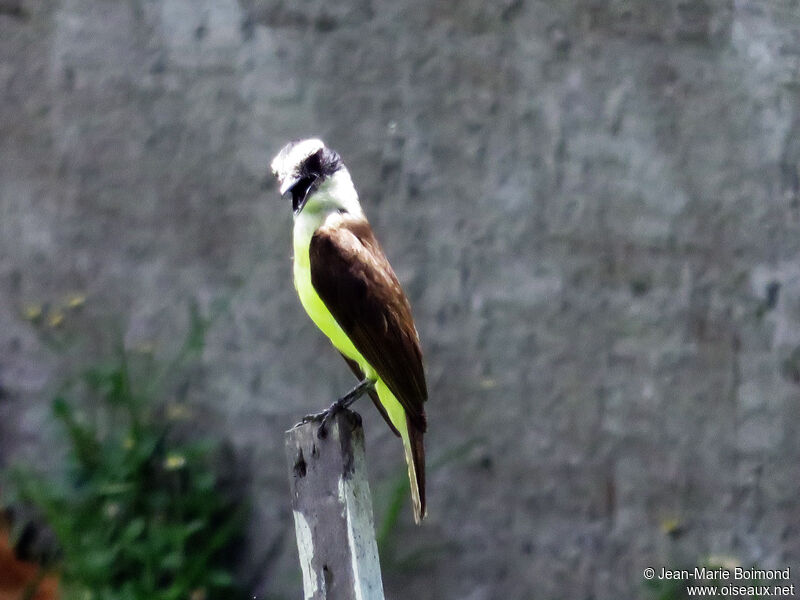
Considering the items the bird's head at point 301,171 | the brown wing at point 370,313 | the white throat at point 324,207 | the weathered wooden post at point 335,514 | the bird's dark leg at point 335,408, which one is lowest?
the weathered wooden post at point 335,514

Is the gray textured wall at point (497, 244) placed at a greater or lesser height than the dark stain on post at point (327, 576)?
greater

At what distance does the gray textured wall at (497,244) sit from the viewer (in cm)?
411

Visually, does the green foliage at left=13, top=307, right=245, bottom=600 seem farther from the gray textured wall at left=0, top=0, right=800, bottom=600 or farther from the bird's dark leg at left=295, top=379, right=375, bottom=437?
the bird's dark leg at left=295, top=379, right=375, bottom=437

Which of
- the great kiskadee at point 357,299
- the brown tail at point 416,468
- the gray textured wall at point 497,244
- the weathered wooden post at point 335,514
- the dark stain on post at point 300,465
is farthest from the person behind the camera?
the gray textured wall at point 497,244

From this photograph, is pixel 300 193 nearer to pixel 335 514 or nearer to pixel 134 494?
pixel 335 514

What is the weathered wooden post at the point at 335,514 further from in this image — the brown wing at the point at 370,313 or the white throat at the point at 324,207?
the white throat at the point at 324,207

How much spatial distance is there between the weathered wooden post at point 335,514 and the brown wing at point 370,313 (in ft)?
1.60

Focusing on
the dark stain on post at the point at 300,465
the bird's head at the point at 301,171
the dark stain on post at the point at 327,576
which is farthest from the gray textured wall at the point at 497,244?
the dark stain on post at the point at 327,576

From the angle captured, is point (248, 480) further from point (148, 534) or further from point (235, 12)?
point (235, 12)

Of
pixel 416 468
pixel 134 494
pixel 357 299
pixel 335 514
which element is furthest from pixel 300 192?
pixel 134 494

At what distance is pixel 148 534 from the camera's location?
158 inches

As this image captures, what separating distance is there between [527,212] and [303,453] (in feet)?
6.84

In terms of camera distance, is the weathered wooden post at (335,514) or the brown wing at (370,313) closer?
the weathered wooden post at (335,514)

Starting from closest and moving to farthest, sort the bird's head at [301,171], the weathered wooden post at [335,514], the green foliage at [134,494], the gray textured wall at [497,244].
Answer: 1. the weathered wooden post at [335,514]
2. the bird's head at [301,171]
3. the green foliage at [134,494]
4. the gray textured wall at [497,244]
